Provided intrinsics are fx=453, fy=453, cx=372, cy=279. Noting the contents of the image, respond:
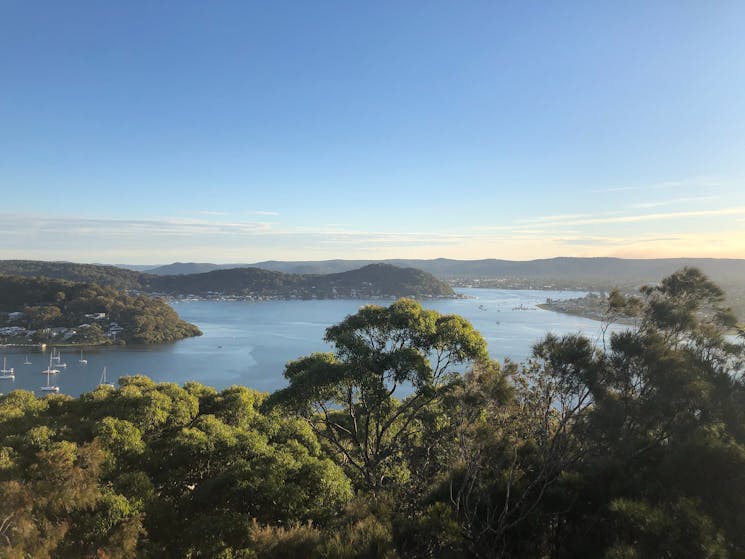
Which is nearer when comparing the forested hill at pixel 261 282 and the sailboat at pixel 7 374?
the sailboat at pixel 7 374

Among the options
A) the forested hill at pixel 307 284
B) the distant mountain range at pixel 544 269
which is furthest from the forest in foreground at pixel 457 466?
the forested hill at pixel 307 284

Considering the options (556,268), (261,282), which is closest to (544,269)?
(556,268)

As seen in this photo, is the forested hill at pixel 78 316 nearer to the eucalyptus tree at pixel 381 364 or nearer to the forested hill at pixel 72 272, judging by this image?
the forested hill at pixel 72 272

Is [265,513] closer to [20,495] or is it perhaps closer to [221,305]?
[20,495]

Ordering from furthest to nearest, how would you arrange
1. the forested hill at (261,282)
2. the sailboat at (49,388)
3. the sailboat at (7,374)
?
the forested hill at (261,282), the sailboat at (7,374), the sailboat at (49,388)

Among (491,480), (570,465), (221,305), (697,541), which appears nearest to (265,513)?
(491,480)

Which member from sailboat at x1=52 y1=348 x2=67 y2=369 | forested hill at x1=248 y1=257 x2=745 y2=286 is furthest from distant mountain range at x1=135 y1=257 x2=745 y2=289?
sailboat at x1=52 y1=348 x2=67 y2=369
